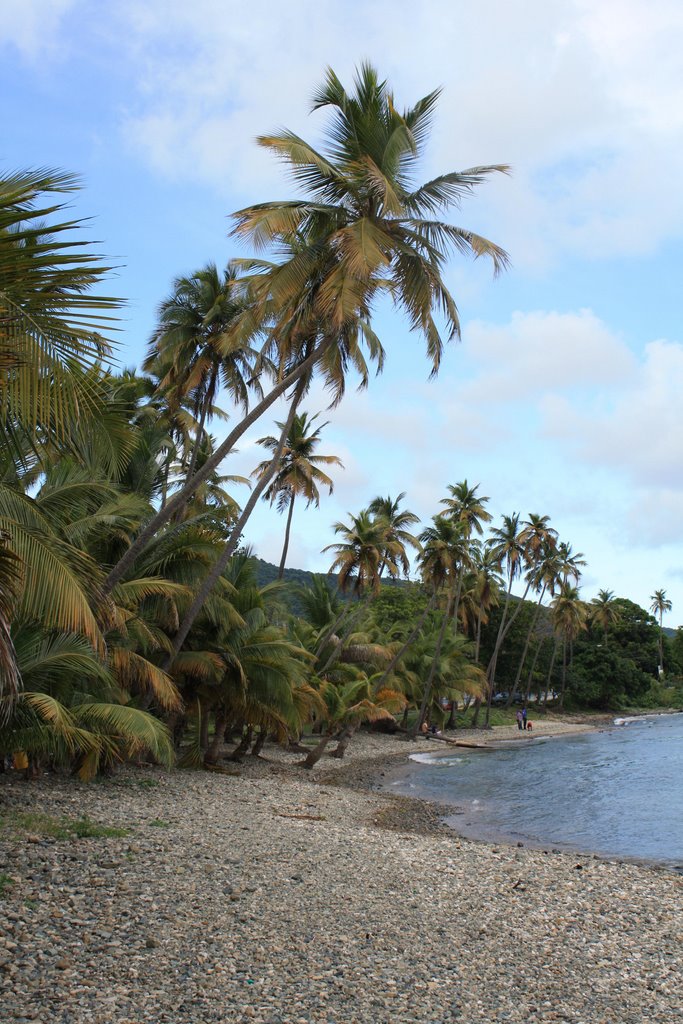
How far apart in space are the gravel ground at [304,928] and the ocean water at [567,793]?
4839mm

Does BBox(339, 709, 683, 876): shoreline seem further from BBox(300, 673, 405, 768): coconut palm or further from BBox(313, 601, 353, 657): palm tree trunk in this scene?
BBox(313, 601, 353, 657): palm tree trunk

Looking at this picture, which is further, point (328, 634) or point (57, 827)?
point (328, 634)

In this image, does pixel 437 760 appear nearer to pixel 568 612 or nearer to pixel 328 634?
pixel 328 634

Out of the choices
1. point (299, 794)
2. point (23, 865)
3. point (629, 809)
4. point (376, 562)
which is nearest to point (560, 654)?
point (376, 562)

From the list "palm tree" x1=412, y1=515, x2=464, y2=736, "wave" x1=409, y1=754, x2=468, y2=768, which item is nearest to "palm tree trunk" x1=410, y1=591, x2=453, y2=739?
"palm tree" x1=412, y1=515, x2=464, y2=736

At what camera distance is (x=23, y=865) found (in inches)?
356

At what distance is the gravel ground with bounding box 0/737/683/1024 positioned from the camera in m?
6.41

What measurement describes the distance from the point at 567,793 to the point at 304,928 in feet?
70.5

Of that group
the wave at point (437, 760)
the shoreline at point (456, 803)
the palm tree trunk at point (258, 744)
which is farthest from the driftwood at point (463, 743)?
the palm tree trunk at point (258, 744)

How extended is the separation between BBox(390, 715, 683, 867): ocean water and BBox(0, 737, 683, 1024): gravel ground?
484 cm

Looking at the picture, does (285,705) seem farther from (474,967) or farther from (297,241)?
(474,967)

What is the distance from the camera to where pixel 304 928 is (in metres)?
8.31

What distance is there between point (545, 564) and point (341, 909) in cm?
5567

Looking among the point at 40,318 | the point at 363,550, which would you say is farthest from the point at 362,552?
the point at 40,318
